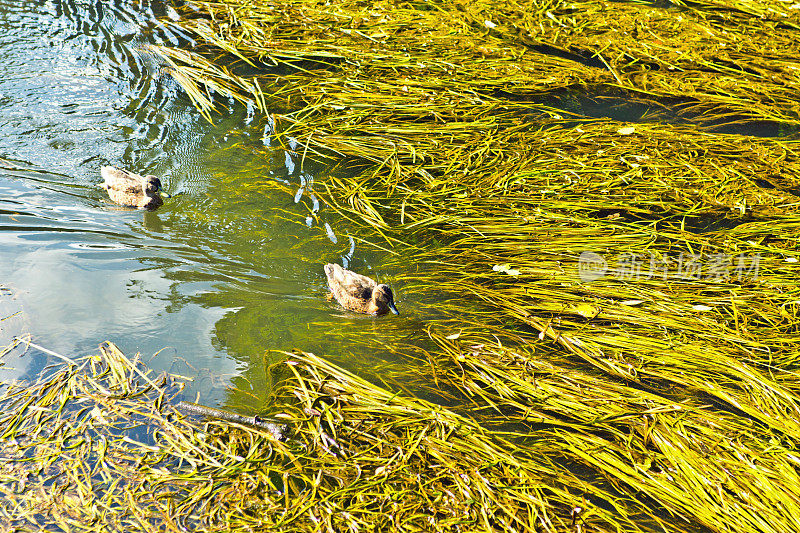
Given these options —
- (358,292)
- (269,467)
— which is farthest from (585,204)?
(269,467)

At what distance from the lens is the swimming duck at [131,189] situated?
4.02 metres

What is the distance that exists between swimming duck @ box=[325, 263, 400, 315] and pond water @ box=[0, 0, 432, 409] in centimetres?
7

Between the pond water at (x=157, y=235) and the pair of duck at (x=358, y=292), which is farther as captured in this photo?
the pair of duck at (x=358, y=292)

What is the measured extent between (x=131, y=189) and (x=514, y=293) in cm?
266

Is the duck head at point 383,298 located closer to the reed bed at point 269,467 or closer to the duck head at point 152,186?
the reed bed at point 269,467

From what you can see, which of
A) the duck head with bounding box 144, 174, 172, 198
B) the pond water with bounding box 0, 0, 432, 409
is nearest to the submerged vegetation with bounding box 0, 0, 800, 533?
the pond water with bounding box 0, 0, 432, 409

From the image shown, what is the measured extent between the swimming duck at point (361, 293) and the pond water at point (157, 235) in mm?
72

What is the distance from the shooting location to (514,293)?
3523 millimetres

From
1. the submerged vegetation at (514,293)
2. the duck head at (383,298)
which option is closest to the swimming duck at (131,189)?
the submerged vegetation at (514,293)

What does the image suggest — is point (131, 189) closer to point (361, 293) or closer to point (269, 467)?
point (361, 293)

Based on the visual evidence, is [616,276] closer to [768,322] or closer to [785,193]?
[768,322]

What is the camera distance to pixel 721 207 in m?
4.23

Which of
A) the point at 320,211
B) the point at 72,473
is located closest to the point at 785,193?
the point at 320,211

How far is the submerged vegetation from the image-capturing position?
8.18ft
